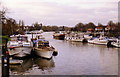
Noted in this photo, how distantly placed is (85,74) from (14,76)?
4352 millimetres

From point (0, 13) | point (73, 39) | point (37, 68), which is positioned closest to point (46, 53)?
point (37, 68)

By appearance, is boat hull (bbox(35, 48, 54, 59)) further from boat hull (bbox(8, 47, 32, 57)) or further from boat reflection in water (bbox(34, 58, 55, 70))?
boat hull (bbox(8, 47, 32, 57))

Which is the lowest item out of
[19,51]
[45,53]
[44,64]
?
[44,64]

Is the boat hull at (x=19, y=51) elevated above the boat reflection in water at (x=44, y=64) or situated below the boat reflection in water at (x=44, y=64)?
above

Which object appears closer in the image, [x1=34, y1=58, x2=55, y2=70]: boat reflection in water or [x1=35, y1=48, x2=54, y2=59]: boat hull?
[x1=34, y1=58, x2=55, y2=70]: boat reflection in water

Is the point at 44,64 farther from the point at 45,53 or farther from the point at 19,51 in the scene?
the point at 19,51

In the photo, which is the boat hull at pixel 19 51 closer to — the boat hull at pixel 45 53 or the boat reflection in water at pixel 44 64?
the boat hull at pixel 45 53

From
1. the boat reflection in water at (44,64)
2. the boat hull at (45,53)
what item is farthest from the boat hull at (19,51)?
the boat reflection in water at (44,64)

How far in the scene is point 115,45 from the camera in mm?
36969

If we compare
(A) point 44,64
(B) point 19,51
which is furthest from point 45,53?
(A) point 44,64

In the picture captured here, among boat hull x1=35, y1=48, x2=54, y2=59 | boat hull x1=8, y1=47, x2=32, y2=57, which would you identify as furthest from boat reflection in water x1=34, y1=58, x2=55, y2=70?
boat hull x1=8, y1=47, x2=32, y2=57

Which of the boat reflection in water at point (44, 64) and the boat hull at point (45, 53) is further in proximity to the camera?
the boat hull at point (45, 53)

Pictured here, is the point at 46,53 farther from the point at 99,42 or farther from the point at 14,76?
the point at 99,42

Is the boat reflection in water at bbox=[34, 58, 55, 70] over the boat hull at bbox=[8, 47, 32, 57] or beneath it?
beneath
